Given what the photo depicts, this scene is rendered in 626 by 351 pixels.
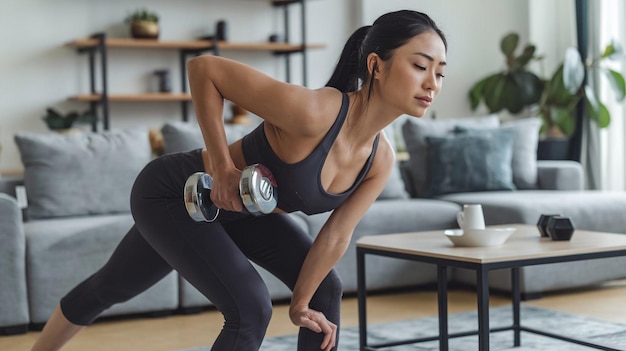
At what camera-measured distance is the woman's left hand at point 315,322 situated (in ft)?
6.46

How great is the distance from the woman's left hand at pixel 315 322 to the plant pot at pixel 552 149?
4.20 meters

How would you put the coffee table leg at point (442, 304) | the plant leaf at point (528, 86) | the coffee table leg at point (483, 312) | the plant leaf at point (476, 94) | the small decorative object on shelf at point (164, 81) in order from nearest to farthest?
the coffee table leg at point (483, 312) → the coffee table leg at point (442, 304) → the small decorative object on shelf at point (164, 81) → the plant leaf at point (528, 86) → the plant leaf at point (476, 94)

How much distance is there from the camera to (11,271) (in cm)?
363

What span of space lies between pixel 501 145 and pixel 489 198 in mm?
490

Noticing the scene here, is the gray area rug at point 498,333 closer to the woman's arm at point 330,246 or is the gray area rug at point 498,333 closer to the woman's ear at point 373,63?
the woman's arm at point 330,246

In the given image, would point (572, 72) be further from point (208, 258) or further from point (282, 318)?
point (208, 258)

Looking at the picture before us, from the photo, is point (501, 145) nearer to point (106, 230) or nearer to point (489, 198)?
point (489, 198)

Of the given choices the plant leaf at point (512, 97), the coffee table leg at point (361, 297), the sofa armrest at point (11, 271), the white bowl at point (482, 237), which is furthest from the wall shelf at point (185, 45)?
the white bowl at point (482, 237)

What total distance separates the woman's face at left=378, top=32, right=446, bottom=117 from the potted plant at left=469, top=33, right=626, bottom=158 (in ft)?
13.8

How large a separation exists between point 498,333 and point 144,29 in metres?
3.21

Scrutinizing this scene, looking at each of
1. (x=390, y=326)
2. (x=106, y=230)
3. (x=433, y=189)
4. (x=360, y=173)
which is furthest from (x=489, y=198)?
(x=360, y=173)

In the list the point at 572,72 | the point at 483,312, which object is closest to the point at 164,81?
the point at 572,72

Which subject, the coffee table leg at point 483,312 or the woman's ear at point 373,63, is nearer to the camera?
the woman's ear at point 373,63

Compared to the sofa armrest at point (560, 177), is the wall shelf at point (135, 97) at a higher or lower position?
higher
